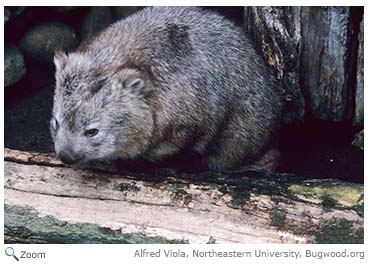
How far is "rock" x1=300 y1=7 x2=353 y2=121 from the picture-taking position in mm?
2809

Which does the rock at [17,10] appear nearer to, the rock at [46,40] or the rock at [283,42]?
the rock at [46,40]

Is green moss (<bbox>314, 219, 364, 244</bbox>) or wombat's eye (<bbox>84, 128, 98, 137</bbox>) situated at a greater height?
wombat's eye (<bbox>84, 128, 98, 137</bbox>)

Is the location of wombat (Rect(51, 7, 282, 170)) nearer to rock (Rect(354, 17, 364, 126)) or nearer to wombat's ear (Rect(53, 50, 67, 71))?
wombat's ear (Rect(53, 50, 67, 71))

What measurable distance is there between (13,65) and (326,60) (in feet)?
4.55

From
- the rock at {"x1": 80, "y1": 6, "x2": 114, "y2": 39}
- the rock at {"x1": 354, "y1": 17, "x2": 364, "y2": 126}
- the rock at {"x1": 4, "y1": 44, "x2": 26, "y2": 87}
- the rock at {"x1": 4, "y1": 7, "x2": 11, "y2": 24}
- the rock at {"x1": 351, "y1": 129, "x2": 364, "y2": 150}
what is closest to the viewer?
the rock at {"x1": 354, "y1": 17, "x2": 364, "y2": 126}

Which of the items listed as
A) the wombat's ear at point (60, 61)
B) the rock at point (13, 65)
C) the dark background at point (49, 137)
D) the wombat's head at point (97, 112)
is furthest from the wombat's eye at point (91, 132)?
the rock at point (13, 65)

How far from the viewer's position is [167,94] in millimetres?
2646

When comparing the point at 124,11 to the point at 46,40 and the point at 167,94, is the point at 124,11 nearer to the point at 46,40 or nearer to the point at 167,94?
the point at 46,40

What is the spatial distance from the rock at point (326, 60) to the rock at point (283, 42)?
3 cm

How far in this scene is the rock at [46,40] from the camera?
132 inches

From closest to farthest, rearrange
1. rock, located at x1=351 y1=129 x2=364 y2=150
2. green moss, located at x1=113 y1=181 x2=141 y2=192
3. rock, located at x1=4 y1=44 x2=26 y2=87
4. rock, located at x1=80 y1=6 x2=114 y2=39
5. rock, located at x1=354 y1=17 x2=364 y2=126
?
green moss, located at x1=113 y1=181 x2=141 y2=192 < rock, located at x1=354 y1=17 x2=364 y2=126 < rock, located at x1=351 y1=129 x2=364 y2=150 < rock, located at x1=4 y1=44 x2=26 y2=87 < rock, located at x1=80 y1=6 x2=114 y2=39

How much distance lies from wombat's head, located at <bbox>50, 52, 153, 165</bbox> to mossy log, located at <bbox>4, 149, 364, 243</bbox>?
0.45ft

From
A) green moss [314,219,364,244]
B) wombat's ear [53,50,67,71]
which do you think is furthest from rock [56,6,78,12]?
green moss [314,219,364,244]
